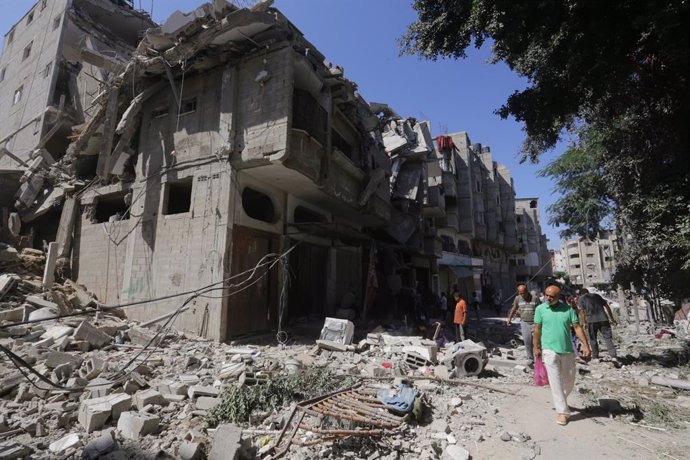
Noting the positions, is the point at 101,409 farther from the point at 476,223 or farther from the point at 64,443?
the point at 476,223

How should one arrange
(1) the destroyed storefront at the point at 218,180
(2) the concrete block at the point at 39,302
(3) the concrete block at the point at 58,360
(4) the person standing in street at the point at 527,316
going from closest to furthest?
(3) the concrete block at the point at 58,360 → (4) the person standing in street at the point at 527,316 → (2) the concrete block at the point at 39,302 → (1) the destroyed storefront at the point at 218,180

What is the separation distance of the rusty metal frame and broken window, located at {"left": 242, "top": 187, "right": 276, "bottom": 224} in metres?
7.52

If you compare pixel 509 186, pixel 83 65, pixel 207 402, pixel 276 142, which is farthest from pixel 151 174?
pixel 509 186

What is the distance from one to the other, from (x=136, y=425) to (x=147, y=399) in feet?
2.45

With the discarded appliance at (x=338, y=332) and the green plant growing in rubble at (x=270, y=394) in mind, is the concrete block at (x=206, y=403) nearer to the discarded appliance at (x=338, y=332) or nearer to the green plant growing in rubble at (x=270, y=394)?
the green plant growing in rubble at (x=270, y=394)

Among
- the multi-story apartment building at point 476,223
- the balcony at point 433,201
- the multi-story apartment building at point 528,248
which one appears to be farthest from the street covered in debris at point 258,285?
the multi-story apartment building at point 528,248

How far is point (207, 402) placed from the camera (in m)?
5.03

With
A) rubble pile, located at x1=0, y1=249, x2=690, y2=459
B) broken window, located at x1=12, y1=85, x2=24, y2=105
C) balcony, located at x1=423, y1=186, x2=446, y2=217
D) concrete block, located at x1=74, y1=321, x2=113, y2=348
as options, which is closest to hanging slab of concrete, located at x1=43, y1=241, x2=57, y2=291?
rubble pile, located at x1=0, y1=249, x2=690, y2=459

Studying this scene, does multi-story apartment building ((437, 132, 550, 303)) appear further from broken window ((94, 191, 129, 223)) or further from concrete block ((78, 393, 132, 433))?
concrete block ((78, 393, 132, 433))

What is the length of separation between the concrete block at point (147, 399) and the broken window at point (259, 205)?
6884 mm

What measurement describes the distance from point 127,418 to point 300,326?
716 cm

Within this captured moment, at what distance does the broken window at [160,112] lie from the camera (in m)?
11.8

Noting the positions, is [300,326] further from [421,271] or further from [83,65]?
[83,65]

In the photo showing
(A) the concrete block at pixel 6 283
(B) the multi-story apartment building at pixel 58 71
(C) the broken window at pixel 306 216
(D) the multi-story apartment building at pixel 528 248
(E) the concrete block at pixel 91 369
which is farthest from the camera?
(D) the multi-story apartment building at pixel 528 248
